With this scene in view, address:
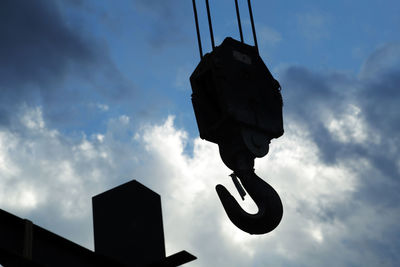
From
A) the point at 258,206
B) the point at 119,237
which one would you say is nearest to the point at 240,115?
the point at 258,206

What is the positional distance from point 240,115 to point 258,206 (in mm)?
965

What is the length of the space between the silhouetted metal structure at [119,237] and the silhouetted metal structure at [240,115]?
4.20 feet

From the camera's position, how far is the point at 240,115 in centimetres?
609

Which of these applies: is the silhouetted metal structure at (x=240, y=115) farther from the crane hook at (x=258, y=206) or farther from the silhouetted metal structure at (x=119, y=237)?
the silhouetted metal structure at (x=119, y=237)

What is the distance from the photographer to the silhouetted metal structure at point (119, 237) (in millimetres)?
4430

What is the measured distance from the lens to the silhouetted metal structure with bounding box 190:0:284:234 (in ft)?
19.5

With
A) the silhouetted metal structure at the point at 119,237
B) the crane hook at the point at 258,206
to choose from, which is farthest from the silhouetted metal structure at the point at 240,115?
the silhouetted metal structure at the point at 119,237

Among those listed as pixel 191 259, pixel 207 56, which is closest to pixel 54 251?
pixel 191 259

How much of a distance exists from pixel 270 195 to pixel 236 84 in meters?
1.31

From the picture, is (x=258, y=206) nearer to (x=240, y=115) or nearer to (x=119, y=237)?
(x=240, y=115)

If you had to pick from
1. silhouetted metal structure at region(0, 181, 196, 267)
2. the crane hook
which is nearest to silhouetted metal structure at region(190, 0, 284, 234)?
the crane hook

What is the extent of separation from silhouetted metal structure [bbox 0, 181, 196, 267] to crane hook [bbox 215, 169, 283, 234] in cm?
117

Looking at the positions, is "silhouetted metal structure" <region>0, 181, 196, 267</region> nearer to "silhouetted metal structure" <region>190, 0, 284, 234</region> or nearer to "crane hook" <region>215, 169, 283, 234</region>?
"crane hook" <region>215, 169, 283, 234</region>

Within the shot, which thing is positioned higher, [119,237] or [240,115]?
[240,115]
